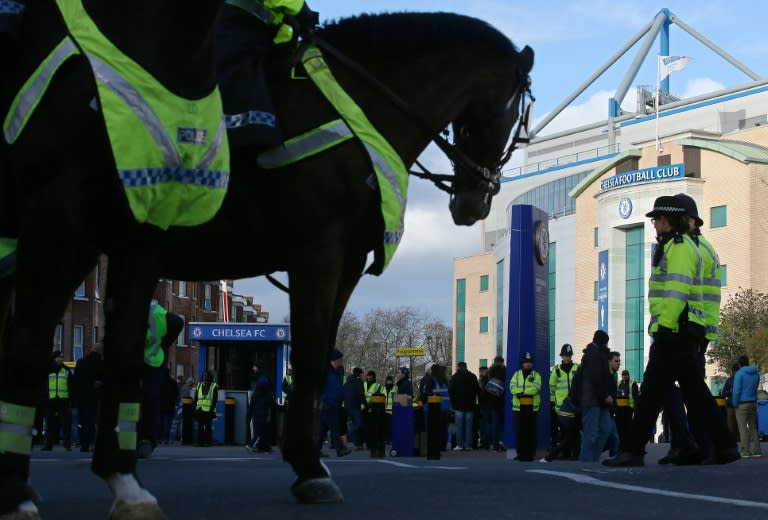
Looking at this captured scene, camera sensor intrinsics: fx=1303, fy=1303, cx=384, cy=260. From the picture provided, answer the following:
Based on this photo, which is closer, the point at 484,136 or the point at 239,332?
the point at 484,136

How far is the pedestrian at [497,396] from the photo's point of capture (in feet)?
86.6

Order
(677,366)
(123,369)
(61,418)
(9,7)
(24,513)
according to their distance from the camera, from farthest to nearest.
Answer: (61,418) → (677,366) → (123,369) → (9,7) → (24,513)

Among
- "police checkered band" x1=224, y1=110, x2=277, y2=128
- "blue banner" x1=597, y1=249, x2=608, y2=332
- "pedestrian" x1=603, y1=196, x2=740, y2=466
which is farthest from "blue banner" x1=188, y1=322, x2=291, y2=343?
"blue banner" x1=597, y1=249, x2=608, y2=332

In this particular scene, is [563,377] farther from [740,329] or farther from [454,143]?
[740,329]

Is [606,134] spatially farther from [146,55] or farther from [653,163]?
[146,55]

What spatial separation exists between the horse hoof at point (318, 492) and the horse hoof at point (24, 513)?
1711 millimetres

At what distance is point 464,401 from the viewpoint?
27844mm

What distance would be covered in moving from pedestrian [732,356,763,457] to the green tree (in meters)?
40.3

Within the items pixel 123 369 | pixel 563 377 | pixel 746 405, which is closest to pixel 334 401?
pixel 563 377

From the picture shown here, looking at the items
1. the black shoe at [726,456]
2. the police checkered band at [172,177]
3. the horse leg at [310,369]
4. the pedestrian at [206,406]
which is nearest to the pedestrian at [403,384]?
the pedestrian at [206,406]

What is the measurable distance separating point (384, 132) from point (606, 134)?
12091cm

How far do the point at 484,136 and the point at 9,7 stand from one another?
11.6ft

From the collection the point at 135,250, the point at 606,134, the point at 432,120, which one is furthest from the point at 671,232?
the point at 606,134

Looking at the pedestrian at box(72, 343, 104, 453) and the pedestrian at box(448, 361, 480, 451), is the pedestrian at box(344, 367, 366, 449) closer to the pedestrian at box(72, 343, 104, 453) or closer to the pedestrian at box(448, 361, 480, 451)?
the pedestrian at box(448, 361, 480, 451)
